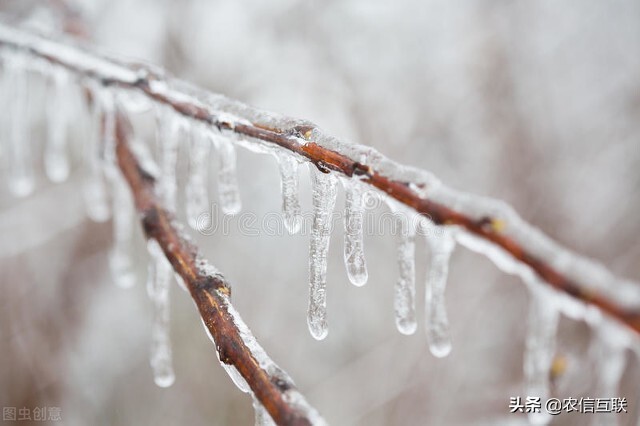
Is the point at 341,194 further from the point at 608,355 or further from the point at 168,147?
the point at 608,355

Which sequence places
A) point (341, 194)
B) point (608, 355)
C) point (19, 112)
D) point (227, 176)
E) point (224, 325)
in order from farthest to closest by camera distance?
point (341, 194), point (19, 112), point (227, 176), point (224, 325), point (608, 355)

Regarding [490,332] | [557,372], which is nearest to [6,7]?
[557,372]

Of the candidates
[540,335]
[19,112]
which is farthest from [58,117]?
[540,335]

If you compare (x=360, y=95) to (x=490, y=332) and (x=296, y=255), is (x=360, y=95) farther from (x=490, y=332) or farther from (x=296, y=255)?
(x=490, y=332)

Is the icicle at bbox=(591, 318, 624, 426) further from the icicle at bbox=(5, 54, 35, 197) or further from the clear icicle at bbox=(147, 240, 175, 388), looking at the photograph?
the icicle at bbox=(5, 54, 35, 197)

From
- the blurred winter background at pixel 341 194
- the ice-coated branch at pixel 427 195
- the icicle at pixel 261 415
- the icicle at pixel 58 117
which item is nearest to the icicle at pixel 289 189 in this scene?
the ice-coated branch at pixel 427 195

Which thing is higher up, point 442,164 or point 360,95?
point 360,95

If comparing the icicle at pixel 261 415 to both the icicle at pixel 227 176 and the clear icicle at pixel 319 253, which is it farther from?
the icicle at pixel 227 176
